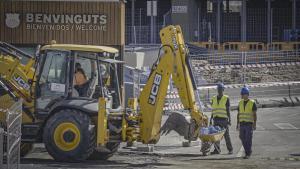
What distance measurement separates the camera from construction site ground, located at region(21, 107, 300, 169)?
16.7 m

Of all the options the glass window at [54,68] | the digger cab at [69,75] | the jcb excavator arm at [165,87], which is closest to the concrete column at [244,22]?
the jcb excavator arm at [165,87]

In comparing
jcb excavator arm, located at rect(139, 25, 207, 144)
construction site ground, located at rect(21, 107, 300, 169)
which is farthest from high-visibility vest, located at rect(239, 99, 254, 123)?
jcb excavator arm, located at rect(139, 25, 207, 144)

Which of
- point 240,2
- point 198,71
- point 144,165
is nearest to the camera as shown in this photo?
point 144,165

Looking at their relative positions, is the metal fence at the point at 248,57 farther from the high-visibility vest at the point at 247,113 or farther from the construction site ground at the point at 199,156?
the high-visibility vest at the point at 247,113

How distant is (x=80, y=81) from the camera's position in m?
17.4

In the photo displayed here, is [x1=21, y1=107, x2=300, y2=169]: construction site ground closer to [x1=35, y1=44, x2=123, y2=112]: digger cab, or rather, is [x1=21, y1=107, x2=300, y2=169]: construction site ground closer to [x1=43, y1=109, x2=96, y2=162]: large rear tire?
[x1=43, y1=109, x2=96, y2=162]: large rear tire

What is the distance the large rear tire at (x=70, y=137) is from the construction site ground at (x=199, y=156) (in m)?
0.25

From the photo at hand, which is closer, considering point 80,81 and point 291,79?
point 80,81

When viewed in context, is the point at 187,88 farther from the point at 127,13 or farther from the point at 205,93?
the point at 127,13

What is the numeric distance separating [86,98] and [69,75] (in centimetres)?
62

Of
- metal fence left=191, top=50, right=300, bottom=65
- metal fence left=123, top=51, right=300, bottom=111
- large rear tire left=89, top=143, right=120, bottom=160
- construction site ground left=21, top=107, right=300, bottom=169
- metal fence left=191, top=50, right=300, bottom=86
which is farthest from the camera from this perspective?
metal fence left=191, top=50, right=300, bottom=65

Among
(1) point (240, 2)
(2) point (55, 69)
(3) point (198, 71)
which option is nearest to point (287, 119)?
(3) point (198, 71)

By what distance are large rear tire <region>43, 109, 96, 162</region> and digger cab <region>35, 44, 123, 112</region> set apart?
0.50 metres

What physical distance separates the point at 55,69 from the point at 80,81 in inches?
23.8
